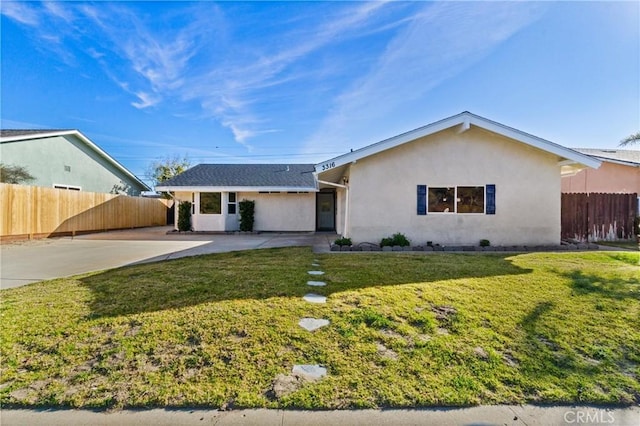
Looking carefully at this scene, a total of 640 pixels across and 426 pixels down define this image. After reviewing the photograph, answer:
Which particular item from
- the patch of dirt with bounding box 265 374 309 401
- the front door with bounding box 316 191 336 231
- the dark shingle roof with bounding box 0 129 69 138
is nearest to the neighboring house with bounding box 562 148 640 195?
the front door with bounding box 316 191 336 231

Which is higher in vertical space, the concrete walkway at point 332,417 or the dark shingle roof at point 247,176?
the dark shingle roof at point 247,176

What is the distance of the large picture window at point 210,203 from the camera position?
54.9 feet

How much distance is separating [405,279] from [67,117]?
31.0 metres

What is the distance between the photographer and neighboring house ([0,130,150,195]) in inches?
606

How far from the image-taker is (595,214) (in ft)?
37.4

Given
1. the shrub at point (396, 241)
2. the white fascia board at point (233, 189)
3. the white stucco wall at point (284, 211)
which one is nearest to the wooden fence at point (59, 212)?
the white fascia board at point (233, 189)

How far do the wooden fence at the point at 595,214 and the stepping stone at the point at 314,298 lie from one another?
11703mm

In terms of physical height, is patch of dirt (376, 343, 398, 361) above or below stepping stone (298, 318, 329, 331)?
below

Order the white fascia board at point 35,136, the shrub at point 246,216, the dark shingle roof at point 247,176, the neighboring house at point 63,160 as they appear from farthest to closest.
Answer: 1. the dark shingle roof at point 247,176
2. the shrub at point 246,216
3. the neighboring house at point 63,160
4. the white fascia board at point 35,136

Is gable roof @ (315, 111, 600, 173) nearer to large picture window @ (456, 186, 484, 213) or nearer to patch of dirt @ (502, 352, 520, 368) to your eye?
large picture window @ (456, 186, 484, 213)

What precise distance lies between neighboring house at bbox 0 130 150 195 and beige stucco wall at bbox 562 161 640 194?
28.3 meters

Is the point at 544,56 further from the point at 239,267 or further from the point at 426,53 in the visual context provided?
the point at 239,267

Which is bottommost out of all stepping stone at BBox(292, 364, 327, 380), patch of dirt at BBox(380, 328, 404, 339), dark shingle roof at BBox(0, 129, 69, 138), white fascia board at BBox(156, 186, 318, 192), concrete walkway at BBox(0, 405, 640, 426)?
concrete walkway at BBox(0, 405, 640, 426)

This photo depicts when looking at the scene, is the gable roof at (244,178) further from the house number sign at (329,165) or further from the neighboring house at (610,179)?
the neighboring house at (610,179)
